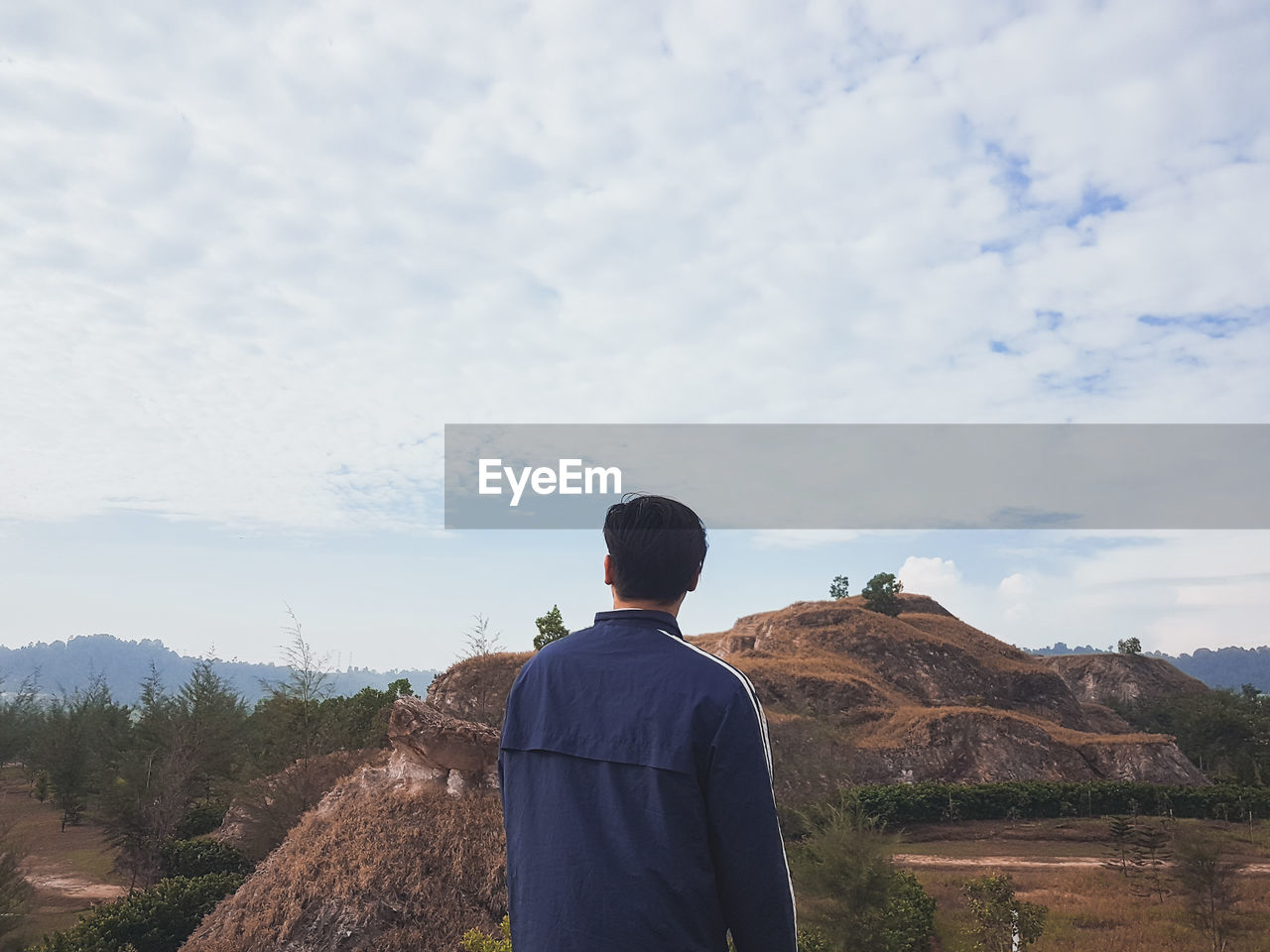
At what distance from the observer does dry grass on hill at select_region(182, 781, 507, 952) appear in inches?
390

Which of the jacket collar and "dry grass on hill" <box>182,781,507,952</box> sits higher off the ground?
the jacket collar

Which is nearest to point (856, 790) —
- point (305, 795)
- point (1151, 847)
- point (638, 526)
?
point (1151, 847)

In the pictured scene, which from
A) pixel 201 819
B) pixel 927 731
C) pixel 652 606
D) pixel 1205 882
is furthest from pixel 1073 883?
pixel 201 819

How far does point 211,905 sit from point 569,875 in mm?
16343

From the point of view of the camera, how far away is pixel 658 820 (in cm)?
193

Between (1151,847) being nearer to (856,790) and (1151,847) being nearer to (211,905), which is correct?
(856,790)

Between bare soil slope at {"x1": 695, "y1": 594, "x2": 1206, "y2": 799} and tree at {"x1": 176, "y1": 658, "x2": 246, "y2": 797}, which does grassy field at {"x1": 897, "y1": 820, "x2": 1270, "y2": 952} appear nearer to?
bare soil slope at {"x1": 695, "y1": 594, "x2": 1206, "y2": 799}

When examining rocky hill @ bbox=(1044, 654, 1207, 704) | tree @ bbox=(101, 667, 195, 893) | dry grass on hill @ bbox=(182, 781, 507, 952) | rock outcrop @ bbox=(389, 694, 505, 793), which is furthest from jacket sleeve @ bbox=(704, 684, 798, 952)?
rocky hill @ bbox=(1044, 654, 1207, 704)

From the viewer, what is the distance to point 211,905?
48.9 feet

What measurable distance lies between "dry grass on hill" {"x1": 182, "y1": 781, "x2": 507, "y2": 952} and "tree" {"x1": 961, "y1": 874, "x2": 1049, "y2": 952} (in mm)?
7663

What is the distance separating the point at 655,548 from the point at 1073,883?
23063 millimetres

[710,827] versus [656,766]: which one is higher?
[656,766]

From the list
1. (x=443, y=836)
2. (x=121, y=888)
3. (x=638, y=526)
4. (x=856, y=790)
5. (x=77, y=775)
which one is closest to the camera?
(x=638, y=526)

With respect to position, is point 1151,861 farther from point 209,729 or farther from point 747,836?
point 209,729
